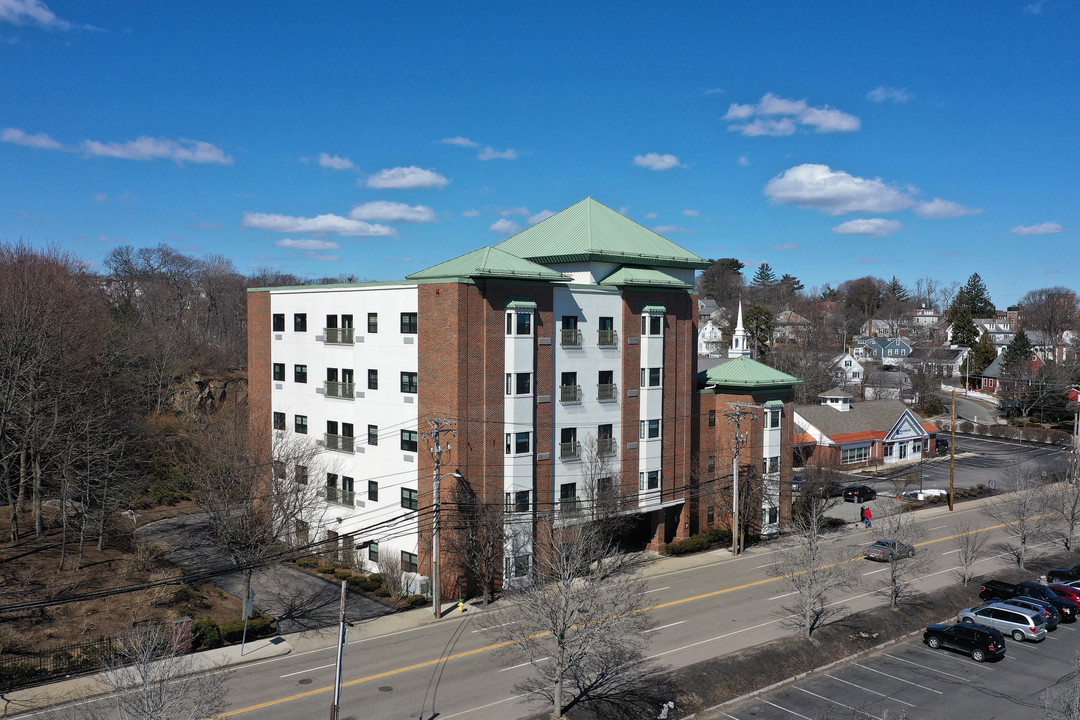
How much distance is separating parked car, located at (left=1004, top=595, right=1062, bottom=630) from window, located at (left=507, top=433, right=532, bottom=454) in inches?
912

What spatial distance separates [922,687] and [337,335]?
32824mm

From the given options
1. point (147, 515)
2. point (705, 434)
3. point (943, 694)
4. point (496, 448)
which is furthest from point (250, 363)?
point (943, 694)

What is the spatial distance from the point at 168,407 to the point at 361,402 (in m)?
37.3

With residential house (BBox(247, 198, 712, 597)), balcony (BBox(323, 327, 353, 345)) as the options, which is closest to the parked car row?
residential house (BBox(247, 198, 712, 597))

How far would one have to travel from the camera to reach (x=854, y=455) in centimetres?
7388

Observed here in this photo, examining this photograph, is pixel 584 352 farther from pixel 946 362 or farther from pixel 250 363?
pixel 946 362

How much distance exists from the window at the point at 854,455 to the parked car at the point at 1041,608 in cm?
3653

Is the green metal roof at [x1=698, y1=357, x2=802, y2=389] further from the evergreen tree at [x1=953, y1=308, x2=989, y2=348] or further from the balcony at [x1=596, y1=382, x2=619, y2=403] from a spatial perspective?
the evergreen tree at [x1=953, y1=308, x2=989, y2=348]

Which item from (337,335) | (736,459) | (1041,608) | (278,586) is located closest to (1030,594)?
(1041,608)

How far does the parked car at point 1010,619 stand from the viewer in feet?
109

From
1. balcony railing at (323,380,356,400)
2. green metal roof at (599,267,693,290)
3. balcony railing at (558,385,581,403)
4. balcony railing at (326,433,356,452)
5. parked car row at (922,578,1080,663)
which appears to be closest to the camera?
parked car row at (922,578,1080,663)

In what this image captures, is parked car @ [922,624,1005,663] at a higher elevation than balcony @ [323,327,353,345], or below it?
below

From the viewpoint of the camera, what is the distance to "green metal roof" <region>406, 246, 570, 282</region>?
120ft

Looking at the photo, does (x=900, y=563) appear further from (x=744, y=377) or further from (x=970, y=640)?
(x=744, y=377)
